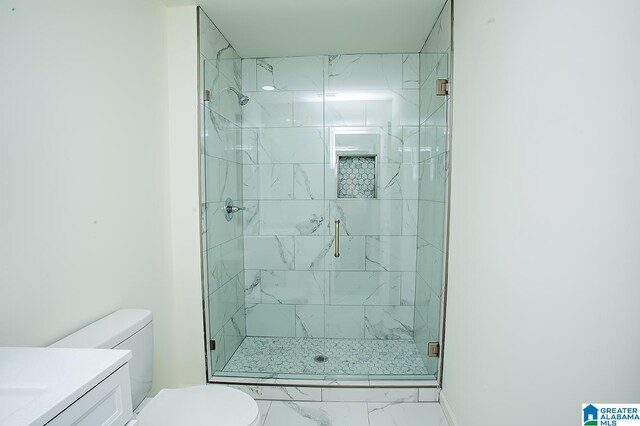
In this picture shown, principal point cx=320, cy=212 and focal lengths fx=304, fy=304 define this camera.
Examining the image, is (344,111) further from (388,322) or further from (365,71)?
(388,322)

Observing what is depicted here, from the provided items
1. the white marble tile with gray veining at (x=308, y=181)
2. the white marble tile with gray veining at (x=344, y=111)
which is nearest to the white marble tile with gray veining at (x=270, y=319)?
the white marble tile with gray veining at (x=308, y=181)

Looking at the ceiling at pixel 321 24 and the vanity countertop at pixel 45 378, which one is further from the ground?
the ceiling at pixel 321 24

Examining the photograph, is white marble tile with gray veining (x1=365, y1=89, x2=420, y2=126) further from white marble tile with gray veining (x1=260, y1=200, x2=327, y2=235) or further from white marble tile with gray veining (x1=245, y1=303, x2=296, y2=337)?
white marble tile with gray veining (x1=245, y1=303, x2=296, y2=337)

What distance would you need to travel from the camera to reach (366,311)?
8.91 feet

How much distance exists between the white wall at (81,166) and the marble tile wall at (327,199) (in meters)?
0.89

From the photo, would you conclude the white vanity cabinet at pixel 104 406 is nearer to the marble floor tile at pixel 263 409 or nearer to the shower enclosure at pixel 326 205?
the marble floor tile at pixel 263 409

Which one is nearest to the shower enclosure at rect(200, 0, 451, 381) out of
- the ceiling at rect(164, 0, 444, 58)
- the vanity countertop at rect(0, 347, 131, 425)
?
the ceiling at rect(164, 0, 444, 58)

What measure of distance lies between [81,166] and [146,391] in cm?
103

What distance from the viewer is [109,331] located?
3.98 feet

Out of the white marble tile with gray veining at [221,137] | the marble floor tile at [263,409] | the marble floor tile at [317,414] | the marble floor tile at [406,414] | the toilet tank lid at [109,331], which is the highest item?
the white marble tile with gray veining at [221,137]

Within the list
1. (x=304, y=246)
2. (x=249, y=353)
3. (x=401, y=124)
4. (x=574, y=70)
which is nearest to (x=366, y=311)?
(x=304, y=246)

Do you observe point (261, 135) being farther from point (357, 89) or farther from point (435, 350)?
point (435, 350)

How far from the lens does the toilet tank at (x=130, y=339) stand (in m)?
1.14

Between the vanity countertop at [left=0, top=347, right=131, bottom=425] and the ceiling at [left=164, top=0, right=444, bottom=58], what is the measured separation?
1.95 meters
